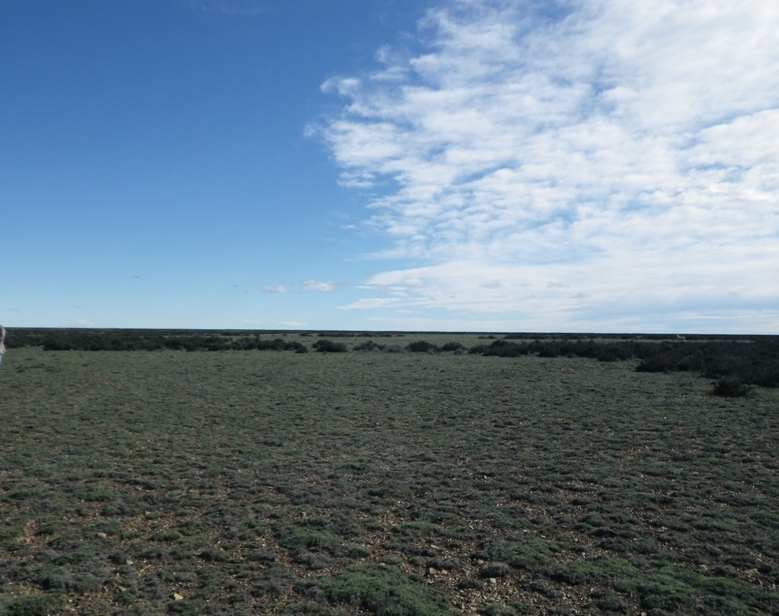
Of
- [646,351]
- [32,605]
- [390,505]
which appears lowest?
[390,505]

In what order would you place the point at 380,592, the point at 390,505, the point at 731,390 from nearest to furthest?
1. the point at 380,592
2. the point at 390,505
3. the point at 731,390

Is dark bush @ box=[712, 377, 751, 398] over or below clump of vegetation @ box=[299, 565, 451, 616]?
over

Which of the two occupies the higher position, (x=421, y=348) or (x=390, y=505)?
(x=421, y=348)

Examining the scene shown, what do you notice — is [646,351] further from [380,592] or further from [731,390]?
[380,592]

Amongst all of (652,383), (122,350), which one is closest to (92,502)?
(652,383)

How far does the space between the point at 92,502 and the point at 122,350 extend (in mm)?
42174

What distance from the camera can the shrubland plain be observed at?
529 cm

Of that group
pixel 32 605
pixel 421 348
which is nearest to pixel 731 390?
pixel 32 605

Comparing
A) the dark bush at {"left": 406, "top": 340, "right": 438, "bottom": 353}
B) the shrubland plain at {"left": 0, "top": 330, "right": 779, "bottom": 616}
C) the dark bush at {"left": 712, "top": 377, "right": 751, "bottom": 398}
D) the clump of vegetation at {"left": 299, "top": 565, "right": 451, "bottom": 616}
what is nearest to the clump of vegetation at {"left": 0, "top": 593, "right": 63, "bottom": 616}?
the shrubland plain at {"left": 0, "top": 330, "right": 779, "bottom": 616}

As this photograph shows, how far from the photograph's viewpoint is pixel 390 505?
816 centimetres

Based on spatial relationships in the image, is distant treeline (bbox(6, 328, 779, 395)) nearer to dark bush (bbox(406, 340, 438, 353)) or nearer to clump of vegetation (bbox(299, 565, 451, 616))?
dark bush (bbox(406, 340, 438, 353))

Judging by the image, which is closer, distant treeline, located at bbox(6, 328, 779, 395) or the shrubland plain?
the shrubland plain

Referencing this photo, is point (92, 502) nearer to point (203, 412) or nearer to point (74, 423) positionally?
point (74, 423)

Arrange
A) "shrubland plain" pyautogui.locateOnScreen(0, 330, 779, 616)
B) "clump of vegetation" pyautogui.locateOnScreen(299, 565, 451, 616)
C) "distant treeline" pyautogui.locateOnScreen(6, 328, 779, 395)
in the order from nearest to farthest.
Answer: "clump of vegetation" pyautogui.locateOnScreen(299, 565, 451, 616)
"shrubland plain" pyautogui.locateOnScreen(0, 330, 779, 616)
"distant treeline" pyautogui.locateOnScreen(6, 328, 779, 395)
